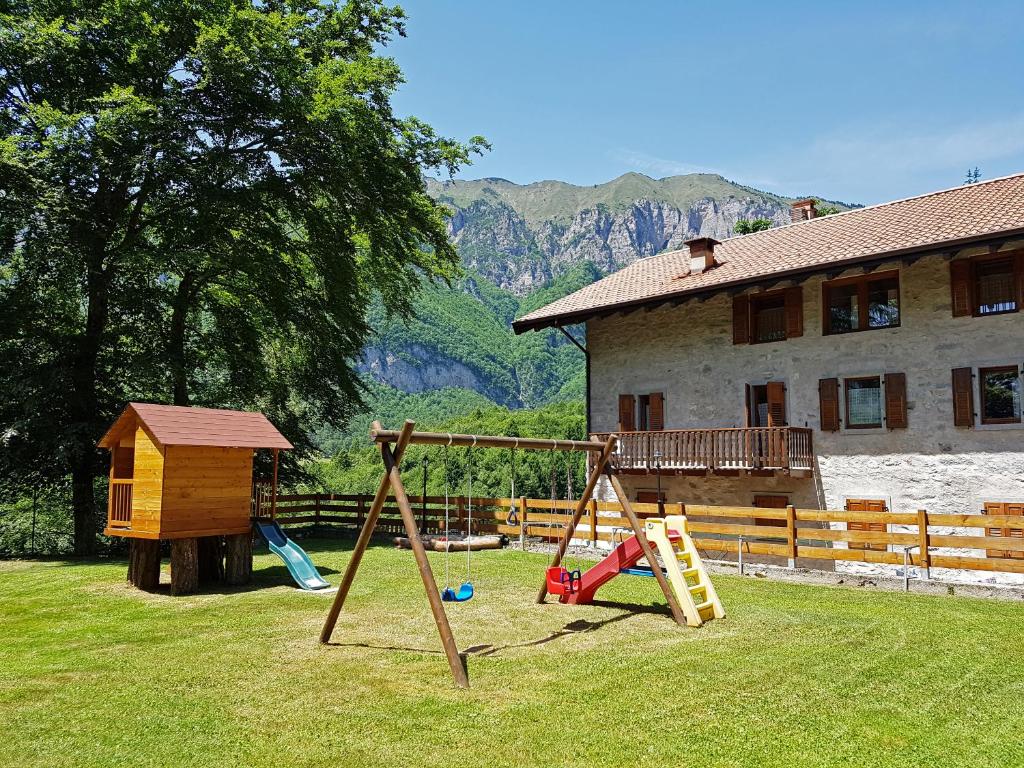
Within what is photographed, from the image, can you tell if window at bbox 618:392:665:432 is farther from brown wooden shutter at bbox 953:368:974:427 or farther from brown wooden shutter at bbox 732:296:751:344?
brown wooden shutter at bbox 953:368:974:427

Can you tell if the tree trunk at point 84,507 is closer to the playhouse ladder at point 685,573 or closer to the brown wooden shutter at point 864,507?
the playhouse ladder at point 685,573

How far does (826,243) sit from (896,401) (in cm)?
485

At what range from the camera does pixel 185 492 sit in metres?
13.2

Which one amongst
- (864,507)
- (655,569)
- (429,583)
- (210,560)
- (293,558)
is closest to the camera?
(429,583)

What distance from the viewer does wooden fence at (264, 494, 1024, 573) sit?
12.4 m

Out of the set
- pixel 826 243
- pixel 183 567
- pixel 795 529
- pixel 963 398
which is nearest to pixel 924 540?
pixel 795 529

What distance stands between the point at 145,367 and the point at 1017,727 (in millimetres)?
20224

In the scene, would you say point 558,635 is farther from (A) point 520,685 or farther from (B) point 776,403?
(B) point 776,403

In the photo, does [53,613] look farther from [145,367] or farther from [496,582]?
[145,367]

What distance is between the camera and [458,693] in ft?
21.9

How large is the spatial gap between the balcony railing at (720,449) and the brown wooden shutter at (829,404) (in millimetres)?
557

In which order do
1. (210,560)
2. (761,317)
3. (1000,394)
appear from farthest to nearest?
(761,317)
(1000,394)
(210,560)

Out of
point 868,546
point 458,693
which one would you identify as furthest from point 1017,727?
point 868,546

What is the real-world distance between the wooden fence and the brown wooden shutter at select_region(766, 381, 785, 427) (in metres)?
2.83
